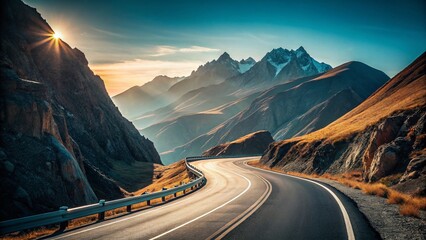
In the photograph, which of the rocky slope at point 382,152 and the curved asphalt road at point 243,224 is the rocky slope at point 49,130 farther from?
the rocky slope at point 382,152

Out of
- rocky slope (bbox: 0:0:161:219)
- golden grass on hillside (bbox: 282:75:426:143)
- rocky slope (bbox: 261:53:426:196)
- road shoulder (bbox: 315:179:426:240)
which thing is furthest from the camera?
golden grass on hillside (bbox: 282:75:426:143)

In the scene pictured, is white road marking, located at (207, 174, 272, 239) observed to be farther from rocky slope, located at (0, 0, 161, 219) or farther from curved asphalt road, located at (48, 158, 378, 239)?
rocky slope, located at (0, 0, 161, 219)

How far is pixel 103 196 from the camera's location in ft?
110

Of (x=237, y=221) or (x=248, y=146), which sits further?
(x=248, y=146)

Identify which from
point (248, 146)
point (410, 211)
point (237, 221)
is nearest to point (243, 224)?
point (237, 221)

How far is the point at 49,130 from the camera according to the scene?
24.4 m

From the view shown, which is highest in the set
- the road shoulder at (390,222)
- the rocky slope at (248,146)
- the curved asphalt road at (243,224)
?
the rocky slope at (248,146)

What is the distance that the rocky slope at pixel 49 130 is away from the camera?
1902 centimetres

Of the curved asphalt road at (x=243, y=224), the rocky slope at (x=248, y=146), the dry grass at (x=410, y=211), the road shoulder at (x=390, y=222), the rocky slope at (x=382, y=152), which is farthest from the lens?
the rocky slope at (x=248, y=146)

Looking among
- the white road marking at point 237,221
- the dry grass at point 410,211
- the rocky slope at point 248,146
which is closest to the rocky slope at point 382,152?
the dry grass at point 410,211

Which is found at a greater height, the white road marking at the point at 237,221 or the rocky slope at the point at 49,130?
the rocky slope at the point at 49,130

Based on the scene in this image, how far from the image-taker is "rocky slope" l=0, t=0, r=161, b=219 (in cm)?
1902

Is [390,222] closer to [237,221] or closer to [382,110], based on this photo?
[237,221]

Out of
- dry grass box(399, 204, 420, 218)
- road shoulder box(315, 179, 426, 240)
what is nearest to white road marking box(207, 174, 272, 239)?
road shoulder box(315, 179, 426, 240)
